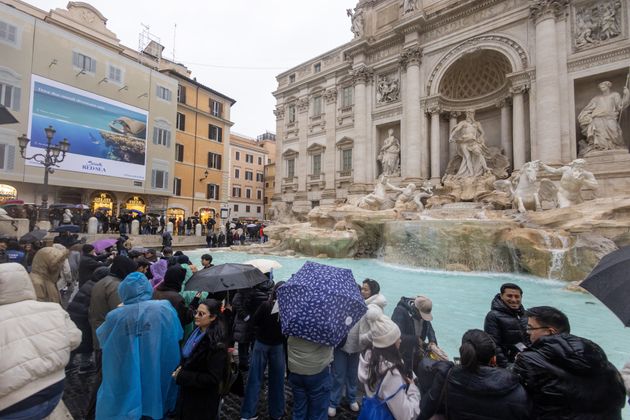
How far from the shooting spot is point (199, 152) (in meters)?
30.2

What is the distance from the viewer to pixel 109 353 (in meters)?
2.46

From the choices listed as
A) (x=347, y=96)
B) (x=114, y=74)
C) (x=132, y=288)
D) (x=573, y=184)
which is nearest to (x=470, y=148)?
(x=573, y=184)

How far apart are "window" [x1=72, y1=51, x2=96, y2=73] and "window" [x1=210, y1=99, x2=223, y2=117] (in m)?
10.8

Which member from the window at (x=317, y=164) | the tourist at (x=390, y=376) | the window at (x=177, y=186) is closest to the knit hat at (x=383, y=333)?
the tourist at (x=390, y=376)

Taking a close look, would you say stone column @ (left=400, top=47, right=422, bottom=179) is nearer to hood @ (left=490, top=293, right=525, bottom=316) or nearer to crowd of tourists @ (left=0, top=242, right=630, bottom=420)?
hood @ (left=490, top=293, right=525, bottom=316)

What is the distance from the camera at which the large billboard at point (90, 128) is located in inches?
763

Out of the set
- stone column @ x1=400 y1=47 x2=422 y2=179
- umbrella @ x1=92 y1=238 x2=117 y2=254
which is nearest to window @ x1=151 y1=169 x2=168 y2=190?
stone column @ x1=400 y1=47 x2=422 y2=179

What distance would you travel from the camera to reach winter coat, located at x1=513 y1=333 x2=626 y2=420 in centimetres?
158

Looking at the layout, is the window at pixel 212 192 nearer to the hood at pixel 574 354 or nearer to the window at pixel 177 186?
the window at pixel 177 186

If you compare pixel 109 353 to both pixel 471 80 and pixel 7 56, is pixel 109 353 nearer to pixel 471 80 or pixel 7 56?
pixel 471 80

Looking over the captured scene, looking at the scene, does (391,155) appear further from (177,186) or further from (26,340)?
(26,340)

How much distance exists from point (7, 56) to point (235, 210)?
1055 inches

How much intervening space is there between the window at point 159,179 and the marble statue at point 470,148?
2149cm

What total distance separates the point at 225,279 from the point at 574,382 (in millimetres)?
2727
